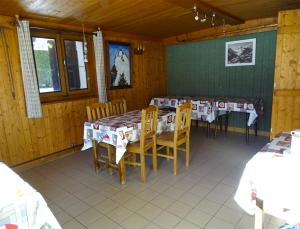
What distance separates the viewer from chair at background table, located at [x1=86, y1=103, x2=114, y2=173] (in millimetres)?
2896

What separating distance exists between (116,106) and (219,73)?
2.51 m

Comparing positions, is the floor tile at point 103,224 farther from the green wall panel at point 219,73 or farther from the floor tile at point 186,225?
the green wall panel at point 219,73

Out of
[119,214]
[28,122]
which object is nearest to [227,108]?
[119,214]

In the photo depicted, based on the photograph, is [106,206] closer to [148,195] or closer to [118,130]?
[148,195]

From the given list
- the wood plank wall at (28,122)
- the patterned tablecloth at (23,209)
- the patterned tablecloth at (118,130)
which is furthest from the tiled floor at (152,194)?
the patterned tablecloth at (23,209)

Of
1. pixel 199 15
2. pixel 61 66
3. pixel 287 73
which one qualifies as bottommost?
pixel 287 73

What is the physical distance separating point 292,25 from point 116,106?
9.03 ft

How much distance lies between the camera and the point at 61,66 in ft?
12.0

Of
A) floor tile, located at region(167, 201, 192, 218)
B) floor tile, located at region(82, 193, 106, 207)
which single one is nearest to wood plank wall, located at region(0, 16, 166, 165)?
floor tile, located at region(82, 193, 106, 207)

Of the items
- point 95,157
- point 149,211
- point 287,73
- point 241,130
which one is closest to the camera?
point 149,211

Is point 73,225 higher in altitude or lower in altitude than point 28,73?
lower

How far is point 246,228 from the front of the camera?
1854 millimetres

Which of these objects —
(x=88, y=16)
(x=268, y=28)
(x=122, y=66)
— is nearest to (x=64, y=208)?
(x=88, y=16)

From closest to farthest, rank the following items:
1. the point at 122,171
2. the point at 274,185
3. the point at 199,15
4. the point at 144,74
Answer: the point at 274,185
the point at 122,171
the point at 199,15
the point at 144,74
